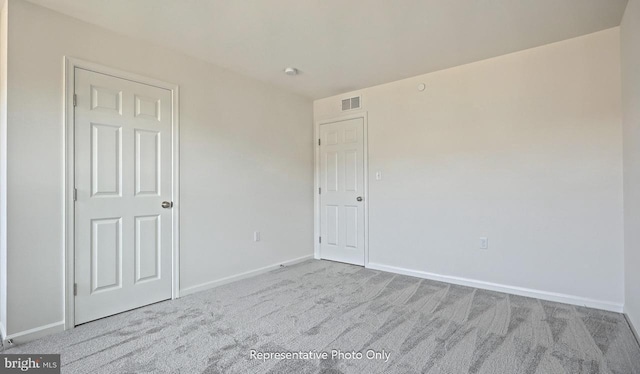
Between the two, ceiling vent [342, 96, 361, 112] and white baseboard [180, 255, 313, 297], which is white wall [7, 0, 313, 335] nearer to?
white baseboard [180, 255, 313, 297]

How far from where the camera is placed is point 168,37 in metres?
2.80

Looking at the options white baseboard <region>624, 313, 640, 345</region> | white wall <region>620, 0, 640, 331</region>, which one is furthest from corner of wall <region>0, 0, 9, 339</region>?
white baseboard <region>624, 313, 640, 345</region>

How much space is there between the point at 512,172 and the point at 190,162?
Answer: 3.30 m

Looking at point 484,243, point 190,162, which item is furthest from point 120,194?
point 484,243

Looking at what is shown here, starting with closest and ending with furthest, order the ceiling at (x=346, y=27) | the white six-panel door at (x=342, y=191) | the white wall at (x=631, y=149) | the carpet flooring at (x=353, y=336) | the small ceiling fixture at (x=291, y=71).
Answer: the carpet flooring at (x=353, y=336)
the white wall at (x=631, y=149)
the ceiling at (x=346, y=27)
the small ceiling fixture at (x=291, y=71)
the white six-panel door at (x=342, y=191)

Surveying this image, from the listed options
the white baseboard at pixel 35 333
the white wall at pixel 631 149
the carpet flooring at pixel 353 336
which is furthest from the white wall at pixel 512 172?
Result: the white baseboard at pixel 35 333

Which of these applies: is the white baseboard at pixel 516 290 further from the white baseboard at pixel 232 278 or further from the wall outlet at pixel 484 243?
the white baseboard at pixel 232 278

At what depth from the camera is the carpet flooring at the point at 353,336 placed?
1.90 metres

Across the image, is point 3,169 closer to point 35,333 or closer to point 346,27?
point 35,333

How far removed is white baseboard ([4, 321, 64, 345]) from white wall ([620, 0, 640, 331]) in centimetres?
426

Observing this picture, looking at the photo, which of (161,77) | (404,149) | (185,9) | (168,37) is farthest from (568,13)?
(161,77)

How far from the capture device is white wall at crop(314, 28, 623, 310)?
2717 mm

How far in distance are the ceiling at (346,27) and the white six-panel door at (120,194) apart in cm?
57

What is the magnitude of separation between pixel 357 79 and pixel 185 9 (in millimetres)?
2131
